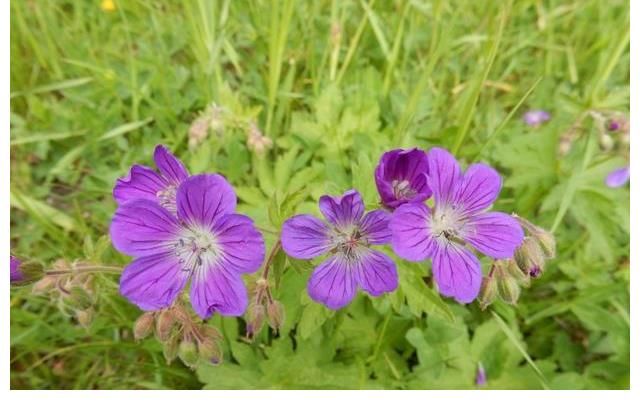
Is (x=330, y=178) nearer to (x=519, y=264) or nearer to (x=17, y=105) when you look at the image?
(x=519, y=264)

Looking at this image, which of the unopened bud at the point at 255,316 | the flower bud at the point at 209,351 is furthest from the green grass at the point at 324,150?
the flower bud at the point at 209,351

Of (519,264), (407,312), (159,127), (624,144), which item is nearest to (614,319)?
(624,144)

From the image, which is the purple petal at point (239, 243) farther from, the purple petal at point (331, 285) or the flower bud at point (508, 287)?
the flower bud at point (508, 287)

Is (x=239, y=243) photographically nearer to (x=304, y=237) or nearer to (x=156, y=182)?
(x=304, y=237)

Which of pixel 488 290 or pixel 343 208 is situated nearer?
pixel 343 208

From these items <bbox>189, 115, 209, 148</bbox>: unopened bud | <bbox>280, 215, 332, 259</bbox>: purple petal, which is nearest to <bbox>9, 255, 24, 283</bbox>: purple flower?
<bbox>280, 215, 332, 259</bbox>: purple petal

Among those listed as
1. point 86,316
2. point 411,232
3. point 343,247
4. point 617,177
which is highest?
point 411,232

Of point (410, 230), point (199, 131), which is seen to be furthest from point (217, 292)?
point (199, 131)

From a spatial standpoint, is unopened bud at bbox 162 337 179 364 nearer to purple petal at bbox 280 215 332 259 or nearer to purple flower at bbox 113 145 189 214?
purple flower at bbox 113 145 189 214
